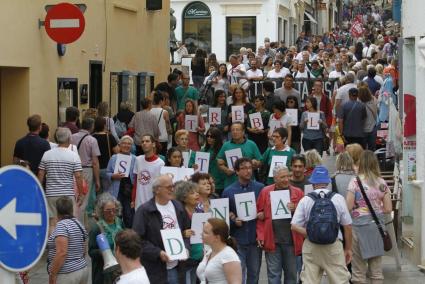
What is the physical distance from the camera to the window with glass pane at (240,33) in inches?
2106

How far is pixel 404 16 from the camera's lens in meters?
16.3

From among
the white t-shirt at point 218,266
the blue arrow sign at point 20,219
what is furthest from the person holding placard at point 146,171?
the blue arrow sign at point 20,219

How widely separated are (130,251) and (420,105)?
6.85 meters

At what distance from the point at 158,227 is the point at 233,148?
176 inches

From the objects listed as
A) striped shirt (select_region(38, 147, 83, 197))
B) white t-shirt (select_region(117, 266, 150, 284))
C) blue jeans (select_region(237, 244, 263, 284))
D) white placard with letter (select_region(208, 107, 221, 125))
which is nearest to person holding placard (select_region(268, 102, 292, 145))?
white placard with letter (select_region(208, 107, 221, 125))

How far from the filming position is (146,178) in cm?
1509

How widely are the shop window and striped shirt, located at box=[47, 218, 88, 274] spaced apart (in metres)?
43.0

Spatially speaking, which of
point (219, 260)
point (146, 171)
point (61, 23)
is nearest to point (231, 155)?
point (146, 171)

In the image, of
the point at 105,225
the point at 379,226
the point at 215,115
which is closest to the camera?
the point at 105,225

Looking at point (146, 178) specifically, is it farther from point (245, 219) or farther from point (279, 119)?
point (279, 119)

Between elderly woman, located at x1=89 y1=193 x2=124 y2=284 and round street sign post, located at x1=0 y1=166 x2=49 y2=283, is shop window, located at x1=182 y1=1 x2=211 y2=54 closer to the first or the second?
elderly woman, located at x1=89 y1=193 x2=124 y2=284

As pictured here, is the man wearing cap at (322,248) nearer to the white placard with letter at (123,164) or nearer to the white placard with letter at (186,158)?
the white placard with letter at (186,158)

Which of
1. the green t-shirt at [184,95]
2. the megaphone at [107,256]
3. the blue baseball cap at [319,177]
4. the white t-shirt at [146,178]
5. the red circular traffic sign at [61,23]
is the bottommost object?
the megaphone at [107,256]

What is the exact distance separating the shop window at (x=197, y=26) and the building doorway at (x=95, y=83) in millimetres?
31222
